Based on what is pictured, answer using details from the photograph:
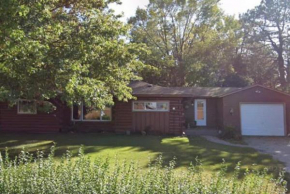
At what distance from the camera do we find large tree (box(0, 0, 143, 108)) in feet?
19.6

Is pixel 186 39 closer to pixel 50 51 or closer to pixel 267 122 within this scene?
pixel 267 122

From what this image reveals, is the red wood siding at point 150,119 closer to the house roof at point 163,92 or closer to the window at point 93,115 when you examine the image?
the house roof at point 163,92

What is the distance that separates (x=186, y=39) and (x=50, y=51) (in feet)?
78.5

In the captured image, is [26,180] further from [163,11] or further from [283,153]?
[163,11]

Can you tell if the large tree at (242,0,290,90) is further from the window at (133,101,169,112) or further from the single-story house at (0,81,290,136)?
the window at (133,101,169,112)

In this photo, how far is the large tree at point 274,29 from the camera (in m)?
29.9

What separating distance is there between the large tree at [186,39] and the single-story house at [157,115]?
10.3 m

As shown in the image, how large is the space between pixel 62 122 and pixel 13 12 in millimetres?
12004

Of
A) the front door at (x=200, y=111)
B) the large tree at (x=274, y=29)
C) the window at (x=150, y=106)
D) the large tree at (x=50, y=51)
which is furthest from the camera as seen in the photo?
the large tree at (x=274, y=29)

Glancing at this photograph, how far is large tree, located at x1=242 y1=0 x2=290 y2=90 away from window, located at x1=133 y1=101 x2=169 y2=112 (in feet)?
62.5

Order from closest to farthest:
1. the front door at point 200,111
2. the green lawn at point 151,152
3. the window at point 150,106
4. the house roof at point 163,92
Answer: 1. the green lawn at point 151,152
2. the house roof at point 163,92
3. the window at point 150,106
4. the front door at point 200,111

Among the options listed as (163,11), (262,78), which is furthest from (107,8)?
(262,78)

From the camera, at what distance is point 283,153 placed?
11.3 metres

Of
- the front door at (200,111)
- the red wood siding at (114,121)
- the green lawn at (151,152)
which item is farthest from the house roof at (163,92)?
the green lawn at (151,152)
